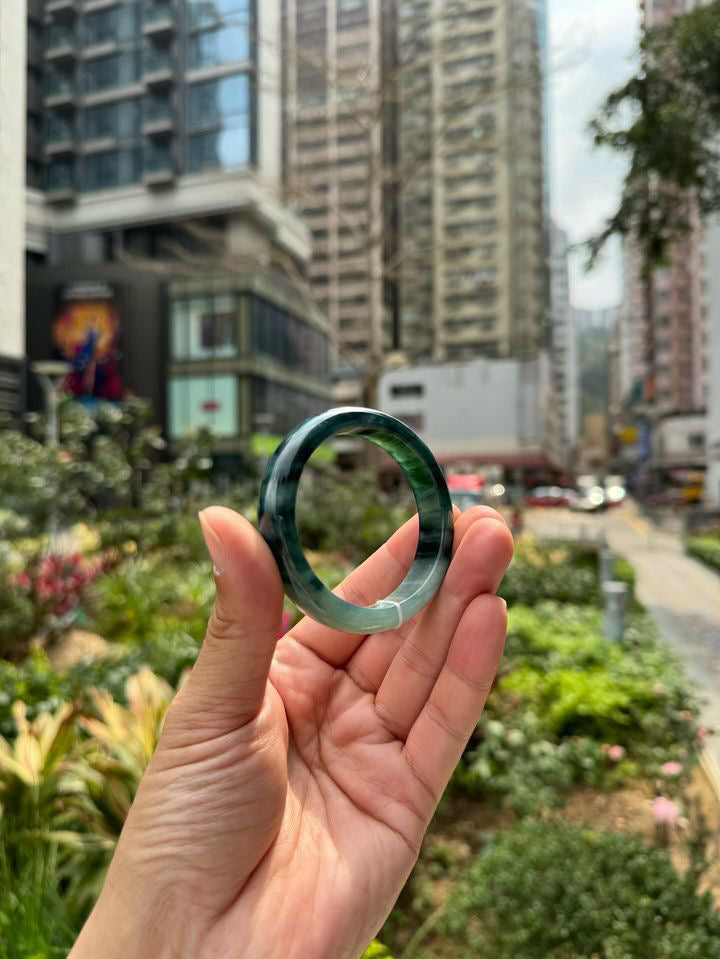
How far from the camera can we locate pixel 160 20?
445 cm

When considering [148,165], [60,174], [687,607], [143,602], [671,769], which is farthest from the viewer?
[687,607]

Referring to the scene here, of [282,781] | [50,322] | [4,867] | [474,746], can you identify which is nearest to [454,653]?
[282,781]

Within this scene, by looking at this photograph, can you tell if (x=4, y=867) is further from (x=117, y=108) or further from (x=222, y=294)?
(x=222, y=294)

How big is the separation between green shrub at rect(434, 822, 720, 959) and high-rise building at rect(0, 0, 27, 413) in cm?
262

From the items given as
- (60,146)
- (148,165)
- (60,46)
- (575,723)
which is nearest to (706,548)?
(575,723)

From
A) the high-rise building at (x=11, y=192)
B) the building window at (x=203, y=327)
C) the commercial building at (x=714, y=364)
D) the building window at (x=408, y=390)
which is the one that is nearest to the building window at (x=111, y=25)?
the high-rise building at (x=11, y=192)

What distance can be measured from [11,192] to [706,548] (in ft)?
40.5

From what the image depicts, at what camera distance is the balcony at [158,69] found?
4.27m

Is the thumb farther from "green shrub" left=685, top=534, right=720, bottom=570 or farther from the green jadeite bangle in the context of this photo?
"green shrub" left=685, top=534, right=720, bottom=570

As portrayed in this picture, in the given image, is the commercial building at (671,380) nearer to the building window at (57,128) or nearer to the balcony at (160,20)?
the balcony at (160,20)

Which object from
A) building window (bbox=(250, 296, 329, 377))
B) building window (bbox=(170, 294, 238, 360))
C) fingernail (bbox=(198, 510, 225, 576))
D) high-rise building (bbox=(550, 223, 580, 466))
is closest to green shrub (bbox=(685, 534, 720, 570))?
building window (bbox=(170, 294, 238, 360))

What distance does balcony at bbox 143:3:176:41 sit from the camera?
4.17 metres

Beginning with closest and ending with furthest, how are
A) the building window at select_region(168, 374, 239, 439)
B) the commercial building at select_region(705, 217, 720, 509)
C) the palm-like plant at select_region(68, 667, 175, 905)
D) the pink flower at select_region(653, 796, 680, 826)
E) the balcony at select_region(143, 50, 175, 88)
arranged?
the palm-like plant at select_region(68, 667, 175, 905), the pink flower at select_region(653, 796, 680, 826), the balcony at select_region(143, 50, 175, 88), the building window at select_region(168, 374, 239, 439), the commercial building at select_region(705, 217, 720, 509)

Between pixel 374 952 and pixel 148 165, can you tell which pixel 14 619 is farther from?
pixel 374 952
